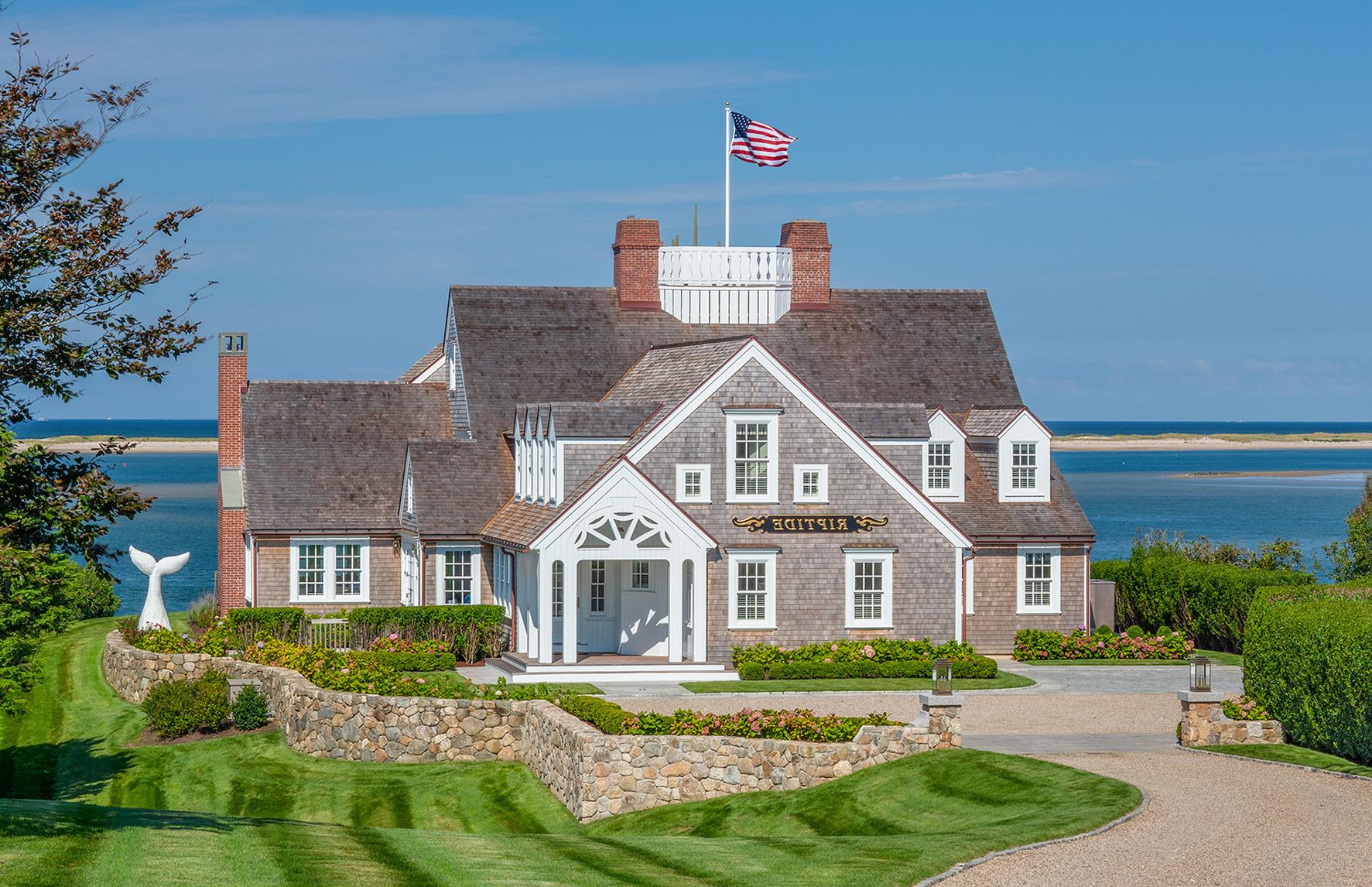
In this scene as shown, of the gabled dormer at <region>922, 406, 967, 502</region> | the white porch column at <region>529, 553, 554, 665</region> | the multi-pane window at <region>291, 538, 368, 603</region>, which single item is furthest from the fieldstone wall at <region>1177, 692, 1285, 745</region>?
Result: the multi-pane window at <region>291, 538, 368, 603</region>

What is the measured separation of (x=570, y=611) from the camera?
36.4m

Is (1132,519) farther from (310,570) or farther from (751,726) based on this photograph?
(751,726)

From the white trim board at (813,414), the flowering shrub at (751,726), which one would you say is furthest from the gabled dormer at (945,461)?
the flowering shrub at (751,726)

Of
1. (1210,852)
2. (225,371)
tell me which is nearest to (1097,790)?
(1210,852)

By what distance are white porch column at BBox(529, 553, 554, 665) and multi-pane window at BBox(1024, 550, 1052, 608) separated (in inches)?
506

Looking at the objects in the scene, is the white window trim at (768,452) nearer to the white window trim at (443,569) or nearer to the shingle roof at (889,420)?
the shingle roof at (889,420)

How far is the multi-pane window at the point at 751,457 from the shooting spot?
3838 centimetres

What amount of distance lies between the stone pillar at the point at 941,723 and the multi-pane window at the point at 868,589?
1263cm

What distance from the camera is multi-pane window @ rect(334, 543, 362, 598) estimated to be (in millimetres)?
42344

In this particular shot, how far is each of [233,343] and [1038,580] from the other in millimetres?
22471

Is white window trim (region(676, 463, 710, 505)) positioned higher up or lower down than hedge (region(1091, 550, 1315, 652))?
higher up

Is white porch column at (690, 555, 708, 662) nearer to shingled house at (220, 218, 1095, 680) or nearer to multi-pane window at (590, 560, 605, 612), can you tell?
shingled house at (220, 218, 1095, 680)

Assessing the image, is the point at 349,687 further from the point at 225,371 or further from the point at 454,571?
the point at 225,371

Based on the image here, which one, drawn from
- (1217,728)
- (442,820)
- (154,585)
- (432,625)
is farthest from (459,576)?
(1217,728)
